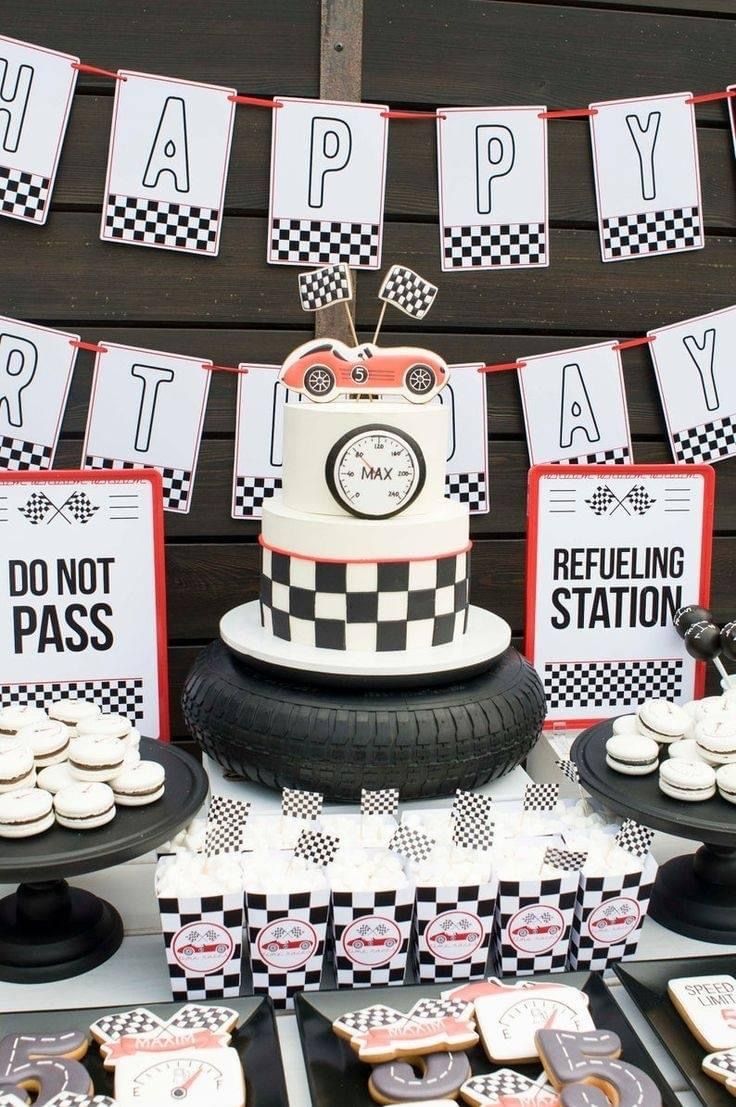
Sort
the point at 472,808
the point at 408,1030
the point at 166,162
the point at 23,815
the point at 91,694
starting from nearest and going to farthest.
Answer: the point at 408,1030 < the point at 23,815 < the point at 472,808 < the point at 91,694 < the point at 166,162

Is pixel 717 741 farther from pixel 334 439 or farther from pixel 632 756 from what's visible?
pixel 334 439

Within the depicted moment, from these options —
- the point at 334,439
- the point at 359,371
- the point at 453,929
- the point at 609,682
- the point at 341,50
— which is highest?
the point at 341,50

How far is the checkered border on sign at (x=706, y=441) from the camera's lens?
2.12 meters

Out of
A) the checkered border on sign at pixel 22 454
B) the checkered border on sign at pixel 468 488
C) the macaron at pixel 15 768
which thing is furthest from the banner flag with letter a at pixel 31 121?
the macaron at pixel 15 768

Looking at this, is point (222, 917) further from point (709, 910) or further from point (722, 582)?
point (722, 582)

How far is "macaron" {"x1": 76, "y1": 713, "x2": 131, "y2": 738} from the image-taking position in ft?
4.29

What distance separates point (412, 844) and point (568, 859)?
19 cm

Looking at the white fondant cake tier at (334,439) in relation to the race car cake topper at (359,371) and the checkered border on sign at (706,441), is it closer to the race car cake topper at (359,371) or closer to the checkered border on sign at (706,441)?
the race car cake topper at (359,371)

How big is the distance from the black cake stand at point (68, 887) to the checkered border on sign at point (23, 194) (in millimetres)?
1134

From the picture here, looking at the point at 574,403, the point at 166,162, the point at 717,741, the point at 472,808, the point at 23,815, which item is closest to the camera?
the point at 23,815

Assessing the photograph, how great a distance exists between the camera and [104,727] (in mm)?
1314

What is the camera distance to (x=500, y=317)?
80.6 inches

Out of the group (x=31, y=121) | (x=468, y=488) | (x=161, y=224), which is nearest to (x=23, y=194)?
(x=31, y=121)

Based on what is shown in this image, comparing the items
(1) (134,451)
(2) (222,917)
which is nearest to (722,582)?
(1) (134,451)
